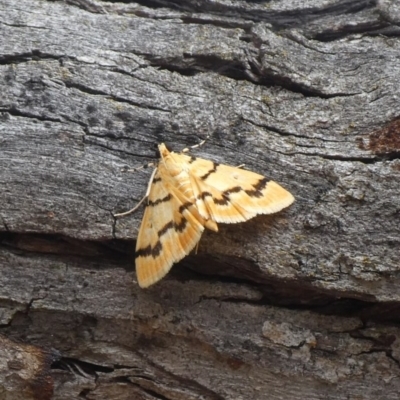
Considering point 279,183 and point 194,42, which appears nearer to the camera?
point 279,183

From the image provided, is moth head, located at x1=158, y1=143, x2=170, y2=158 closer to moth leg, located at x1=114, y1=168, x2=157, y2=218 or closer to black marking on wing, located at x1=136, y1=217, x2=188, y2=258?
moth leg, located at x1=114, y1=168, x2=157, y2=218

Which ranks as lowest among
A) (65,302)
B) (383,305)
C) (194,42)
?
(65,302)

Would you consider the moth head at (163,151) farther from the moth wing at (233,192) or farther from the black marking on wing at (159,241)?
the black marking on wing at (159,241)

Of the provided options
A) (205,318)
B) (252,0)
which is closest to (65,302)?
(205,318)

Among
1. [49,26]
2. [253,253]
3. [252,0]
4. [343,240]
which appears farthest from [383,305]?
[49,26]

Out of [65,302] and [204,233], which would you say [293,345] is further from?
[65,302]

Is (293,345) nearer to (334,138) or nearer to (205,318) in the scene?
(205,318)

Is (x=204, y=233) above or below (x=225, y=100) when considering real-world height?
below

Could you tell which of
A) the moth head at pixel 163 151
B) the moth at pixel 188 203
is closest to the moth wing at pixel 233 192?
the moth at pixel 188 203
